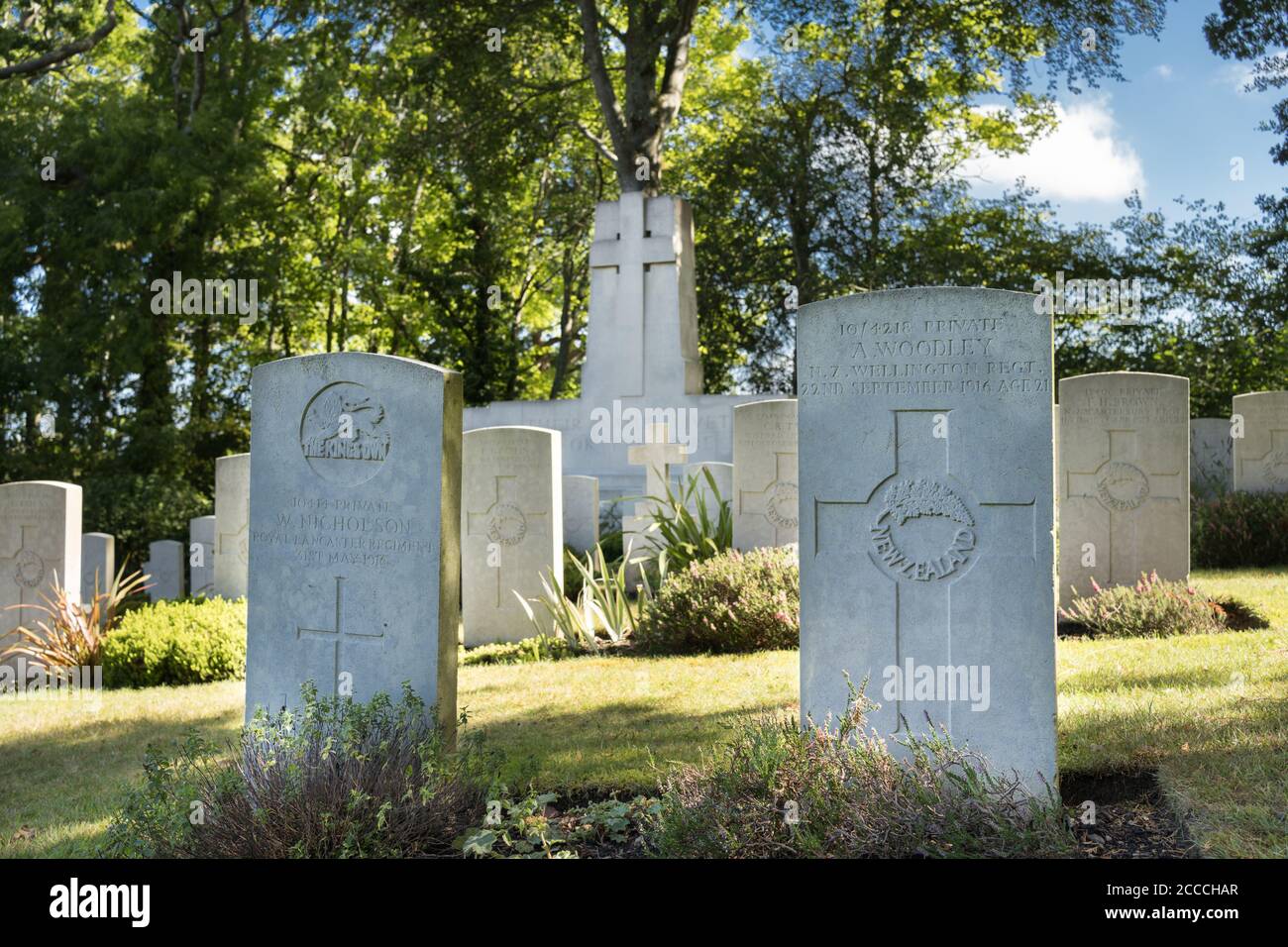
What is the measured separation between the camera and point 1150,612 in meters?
7.59

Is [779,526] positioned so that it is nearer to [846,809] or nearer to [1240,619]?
[1240,619]

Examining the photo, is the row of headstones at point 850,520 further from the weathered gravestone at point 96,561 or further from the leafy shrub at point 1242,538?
the leafy shrub at point 1242,538

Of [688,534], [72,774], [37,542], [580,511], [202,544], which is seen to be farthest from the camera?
[202,544]

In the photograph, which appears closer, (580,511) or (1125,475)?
(1125,475)

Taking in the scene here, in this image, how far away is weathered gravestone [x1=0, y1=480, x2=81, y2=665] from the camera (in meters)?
8.97

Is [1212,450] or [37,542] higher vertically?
[1212,450]

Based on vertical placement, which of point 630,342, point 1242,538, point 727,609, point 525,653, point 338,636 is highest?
point 630,342

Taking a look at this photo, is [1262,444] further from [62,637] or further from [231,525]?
[62,637]

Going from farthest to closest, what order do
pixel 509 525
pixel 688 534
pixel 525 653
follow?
pixel 688 534, pixel 509 525, pixel 525 653

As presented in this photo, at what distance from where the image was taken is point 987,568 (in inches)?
167

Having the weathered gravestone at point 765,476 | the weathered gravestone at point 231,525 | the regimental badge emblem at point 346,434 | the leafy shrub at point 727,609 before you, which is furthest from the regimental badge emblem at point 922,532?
the weathered gravestone at point 231,525

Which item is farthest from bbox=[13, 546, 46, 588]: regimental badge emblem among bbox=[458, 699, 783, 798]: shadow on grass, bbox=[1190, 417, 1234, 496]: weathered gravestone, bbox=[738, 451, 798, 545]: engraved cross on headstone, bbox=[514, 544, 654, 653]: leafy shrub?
bbox=[1190, 417, 1234, 496]: weathered gravestone

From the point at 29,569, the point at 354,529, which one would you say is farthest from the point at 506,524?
the point at 29,569

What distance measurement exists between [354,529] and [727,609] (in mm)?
3376
